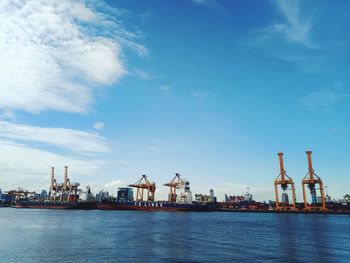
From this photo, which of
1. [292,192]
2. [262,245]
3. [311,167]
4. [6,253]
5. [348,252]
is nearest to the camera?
[6,253]

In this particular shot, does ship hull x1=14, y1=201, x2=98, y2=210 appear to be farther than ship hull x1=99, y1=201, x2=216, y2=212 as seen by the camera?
Yes

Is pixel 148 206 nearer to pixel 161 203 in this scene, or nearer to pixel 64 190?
pixel 161 203

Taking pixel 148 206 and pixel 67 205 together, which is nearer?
pixel 67 205

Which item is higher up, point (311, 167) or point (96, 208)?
point (311, 167)

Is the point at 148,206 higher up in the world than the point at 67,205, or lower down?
lower down

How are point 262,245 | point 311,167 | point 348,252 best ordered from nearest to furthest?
point 348,252
point 262,245
point 311,167

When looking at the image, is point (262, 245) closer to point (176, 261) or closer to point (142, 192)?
point (176, 261)

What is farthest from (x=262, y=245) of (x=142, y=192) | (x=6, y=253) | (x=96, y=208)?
(x=96, y=208)

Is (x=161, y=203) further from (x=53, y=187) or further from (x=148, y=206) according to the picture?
(x=53, y=187)

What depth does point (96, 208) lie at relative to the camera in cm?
15412

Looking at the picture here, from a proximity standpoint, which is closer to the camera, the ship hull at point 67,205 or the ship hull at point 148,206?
the ship hull at point 148,206

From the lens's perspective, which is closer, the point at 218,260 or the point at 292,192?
the point at 218,260

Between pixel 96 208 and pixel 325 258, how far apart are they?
144738 millimetres

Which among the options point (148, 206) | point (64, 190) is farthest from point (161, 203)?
point (64, 190)
